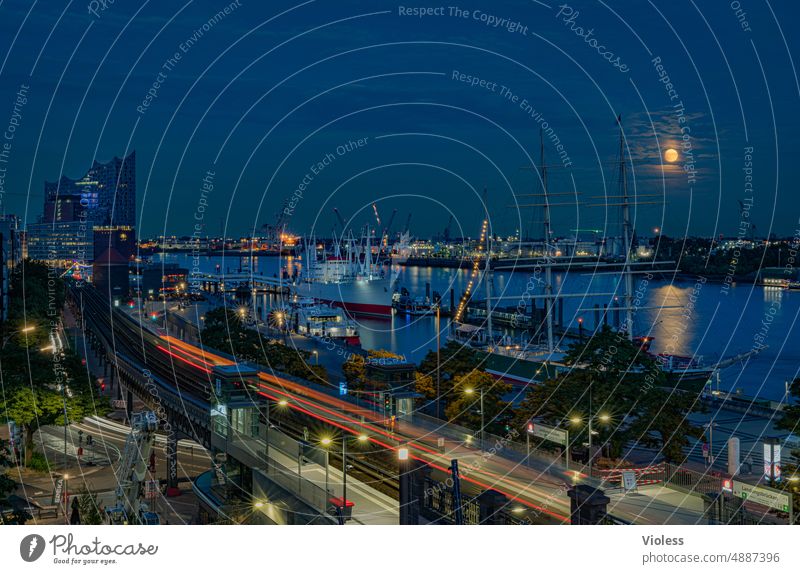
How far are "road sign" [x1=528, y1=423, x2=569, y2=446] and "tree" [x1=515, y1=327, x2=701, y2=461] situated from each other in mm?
533

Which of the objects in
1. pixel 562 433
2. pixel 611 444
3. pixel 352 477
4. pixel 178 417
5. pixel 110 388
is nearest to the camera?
pixel 352 477

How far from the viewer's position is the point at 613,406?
47.5 feet

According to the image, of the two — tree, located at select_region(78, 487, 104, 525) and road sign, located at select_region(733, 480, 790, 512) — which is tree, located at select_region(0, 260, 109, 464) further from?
road sign, located at select_region(733, 480, 790, 512)

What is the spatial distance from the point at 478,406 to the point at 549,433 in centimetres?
438

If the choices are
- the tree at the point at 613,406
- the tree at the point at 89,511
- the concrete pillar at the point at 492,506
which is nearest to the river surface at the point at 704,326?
the tree at the point at 613,406

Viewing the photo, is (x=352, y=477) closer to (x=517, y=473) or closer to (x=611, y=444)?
(x=517, y=473)

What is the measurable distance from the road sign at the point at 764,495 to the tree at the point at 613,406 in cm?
392

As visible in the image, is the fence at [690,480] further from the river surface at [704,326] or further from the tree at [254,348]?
the river surface at [704,326]

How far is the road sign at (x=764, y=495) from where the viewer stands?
862cm

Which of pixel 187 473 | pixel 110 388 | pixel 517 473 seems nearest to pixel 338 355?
pixel 110 388

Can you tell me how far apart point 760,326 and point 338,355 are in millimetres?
23458

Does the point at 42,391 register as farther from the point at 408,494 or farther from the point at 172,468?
the point at 408,494
